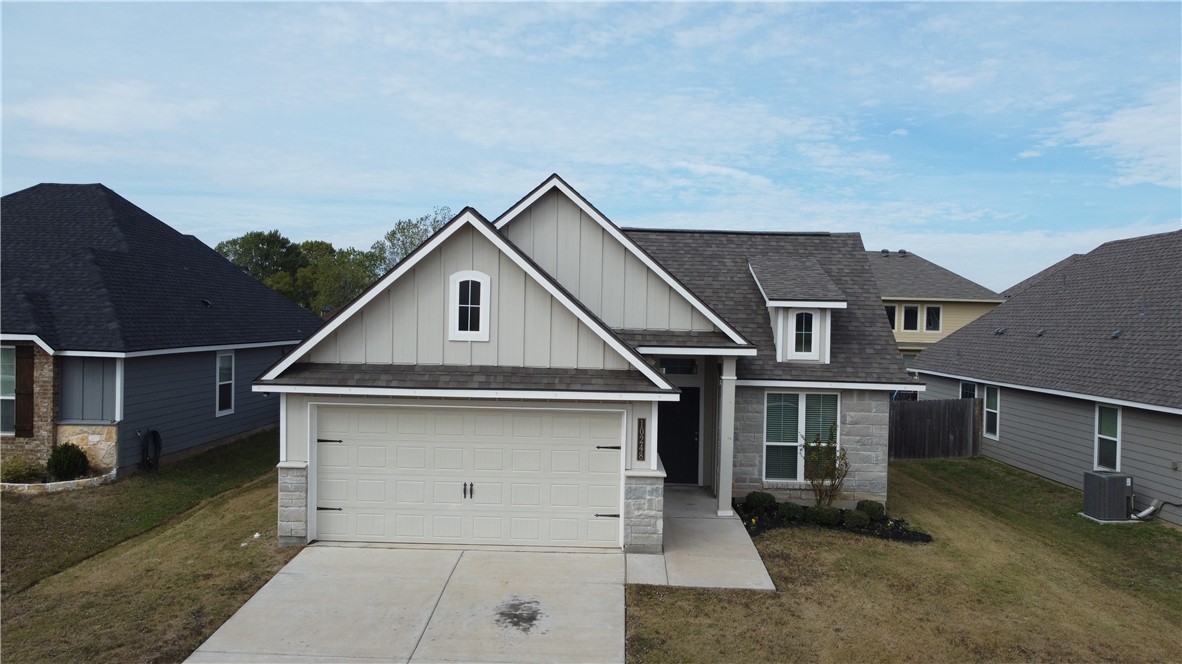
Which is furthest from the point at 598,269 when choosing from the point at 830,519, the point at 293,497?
the point at 293,497

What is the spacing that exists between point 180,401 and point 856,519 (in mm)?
15143

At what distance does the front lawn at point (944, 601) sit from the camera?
26.0 feet

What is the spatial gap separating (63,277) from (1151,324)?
960 inches

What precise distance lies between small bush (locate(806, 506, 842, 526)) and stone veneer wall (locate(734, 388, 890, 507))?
112 cm

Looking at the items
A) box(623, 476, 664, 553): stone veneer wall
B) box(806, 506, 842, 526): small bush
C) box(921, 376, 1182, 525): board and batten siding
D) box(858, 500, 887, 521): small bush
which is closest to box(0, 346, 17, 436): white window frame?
box(623, 476, 664, 553): stone veneer wall

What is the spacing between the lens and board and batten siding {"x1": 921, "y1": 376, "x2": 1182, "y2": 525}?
44.1ft

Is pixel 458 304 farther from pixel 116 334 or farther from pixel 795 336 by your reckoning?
pixel 116 334

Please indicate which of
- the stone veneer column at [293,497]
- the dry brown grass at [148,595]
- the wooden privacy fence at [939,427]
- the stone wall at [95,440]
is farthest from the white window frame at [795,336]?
the stone wall at [95,440]

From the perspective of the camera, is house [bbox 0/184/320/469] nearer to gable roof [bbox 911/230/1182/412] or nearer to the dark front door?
the dark front door

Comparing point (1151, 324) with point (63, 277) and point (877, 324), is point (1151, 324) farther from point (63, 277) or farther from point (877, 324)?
point (63, 277)

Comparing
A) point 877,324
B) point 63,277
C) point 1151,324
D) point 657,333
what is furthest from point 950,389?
point 63,277

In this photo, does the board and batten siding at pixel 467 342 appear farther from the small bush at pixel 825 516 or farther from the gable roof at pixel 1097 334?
the gable roof at pixel 1097 334

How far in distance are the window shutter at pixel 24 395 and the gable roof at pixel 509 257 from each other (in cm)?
803

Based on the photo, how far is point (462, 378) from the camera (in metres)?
10.5
